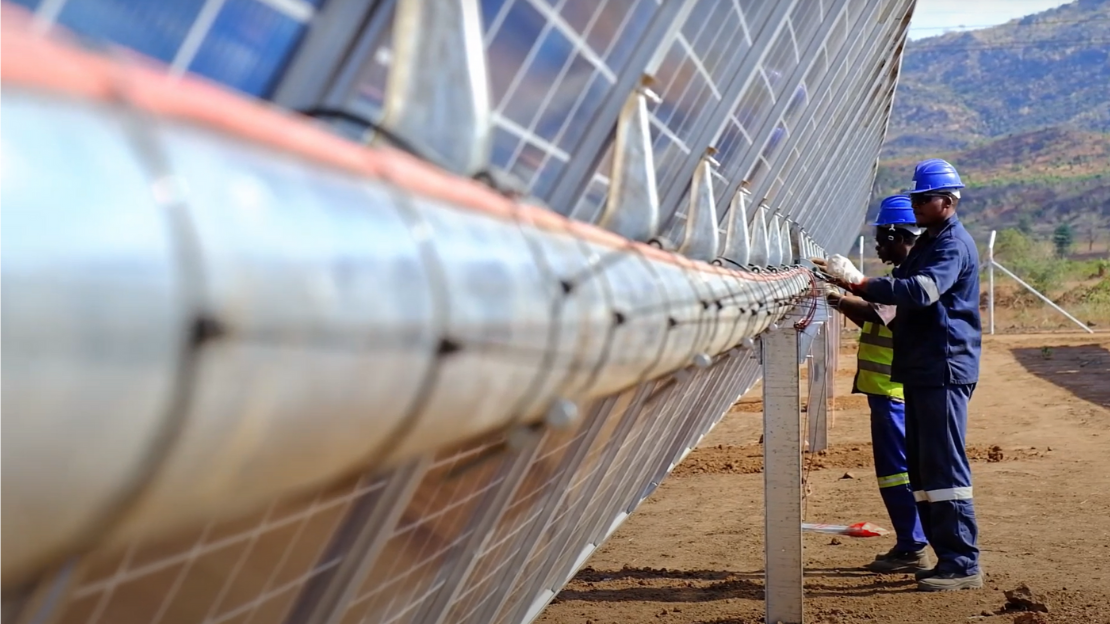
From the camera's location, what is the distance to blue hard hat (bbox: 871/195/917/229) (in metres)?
9.78

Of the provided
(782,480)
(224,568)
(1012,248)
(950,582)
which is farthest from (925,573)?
(1012,248)

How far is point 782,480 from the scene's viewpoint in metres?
6.76

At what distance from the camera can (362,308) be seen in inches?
40.8

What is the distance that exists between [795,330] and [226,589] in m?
4.97

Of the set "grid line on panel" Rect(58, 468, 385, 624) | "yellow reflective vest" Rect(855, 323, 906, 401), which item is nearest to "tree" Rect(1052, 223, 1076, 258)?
"yellow reflective vest" Rect(855, 323, 906, 401)

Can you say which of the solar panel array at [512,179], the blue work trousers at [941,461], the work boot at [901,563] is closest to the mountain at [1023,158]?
the work boot at [901,563]

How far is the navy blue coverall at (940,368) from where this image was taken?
268 inches

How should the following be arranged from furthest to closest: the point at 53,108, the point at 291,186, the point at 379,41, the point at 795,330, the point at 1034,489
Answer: the point at 1034,489
the point at 795,330
the point at 379,41
the point at 291,186
the point at 53,108

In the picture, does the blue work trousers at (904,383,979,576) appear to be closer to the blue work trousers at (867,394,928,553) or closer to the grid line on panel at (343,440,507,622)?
the blue work trousers at (867,394,928,553)

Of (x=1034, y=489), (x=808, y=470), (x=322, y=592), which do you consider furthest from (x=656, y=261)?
(x=808, y=470)

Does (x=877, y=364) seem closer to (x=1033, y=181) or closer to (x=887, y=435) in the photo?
(x=887, y=435)

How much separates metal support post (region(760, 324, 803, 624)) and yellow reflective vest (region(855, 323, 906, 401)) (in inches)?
80.5

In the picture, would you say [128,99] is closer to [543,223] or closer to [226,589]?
[543,223]

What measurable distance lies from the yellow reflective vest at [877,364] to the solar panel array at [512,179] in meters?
1.44
